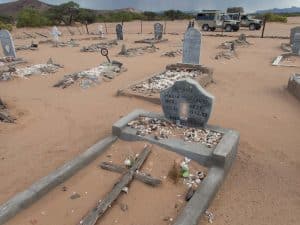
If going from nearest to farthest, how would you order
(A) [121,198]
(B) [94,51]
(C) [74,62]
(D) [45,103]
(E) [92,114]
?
(A) [121,198]
(E) [92,114]
(D) [45,103]
(C) [74,62]
(B) [94,51]

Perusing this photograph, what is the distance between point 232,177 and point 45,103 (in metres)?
5.77

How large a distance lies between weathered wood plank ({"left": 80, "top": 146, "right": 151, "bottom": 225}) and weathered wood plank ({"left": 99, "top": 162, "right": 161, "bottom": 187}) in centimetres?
11

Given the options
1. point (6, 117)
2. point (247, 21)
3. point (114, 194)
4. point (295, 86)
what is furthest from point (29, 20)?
point (114, 194)

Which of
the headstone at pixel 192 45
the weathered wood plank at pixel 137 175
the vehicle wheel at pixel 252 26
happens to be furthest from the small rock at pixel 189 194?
the vehicle wheel at pixel 252 26

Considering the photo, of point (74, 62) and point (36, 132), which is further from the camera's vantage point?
point (74, 62)

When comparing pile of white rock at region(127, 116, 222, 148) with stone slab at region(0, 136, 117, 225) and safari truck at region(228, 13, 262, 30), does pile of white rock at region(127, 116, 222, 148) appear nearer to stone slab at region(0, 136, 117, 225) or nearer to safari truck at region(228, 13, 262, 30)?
stone slab at region(0, 136, 117, 225)

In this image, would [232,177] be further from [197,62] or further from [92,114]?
[197,62]

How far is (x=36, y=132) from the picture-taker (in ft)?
21.3

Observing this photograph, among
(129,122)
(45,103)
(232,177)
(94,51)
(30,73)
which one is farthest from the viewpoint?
(94,51)

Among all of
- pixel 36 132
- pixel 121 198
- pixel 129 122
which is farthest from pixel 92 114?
pixel 121 198

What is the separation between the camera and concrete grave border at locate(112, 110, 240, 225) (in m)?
3.70

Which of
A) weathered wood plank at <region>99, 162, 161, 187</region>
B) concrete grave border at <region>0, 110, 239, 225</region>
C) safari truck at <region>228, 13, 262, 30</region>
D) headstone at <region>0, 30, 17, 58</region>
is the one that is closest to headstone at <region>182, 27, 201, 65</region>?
concrete grave border at <region>0, 110, 239, 225</region>

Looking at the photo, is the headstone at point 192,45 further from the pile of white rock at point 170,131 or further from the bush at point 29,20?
the bush at point 29,20

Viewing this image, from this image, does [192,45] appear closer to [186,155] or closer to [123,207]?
[186,155]
